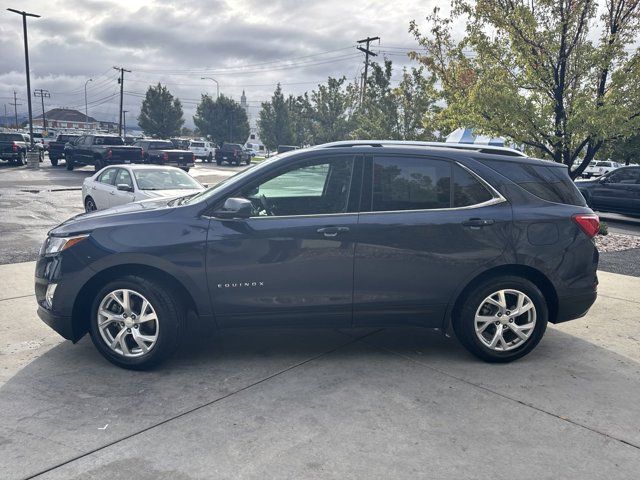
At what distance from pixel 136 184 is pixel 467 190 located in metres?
7.06

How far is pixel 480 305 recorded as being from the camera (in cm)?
409

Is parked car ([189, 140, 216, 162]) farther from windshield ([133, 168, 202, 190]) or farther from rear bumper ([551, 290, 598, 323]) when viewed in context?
rear bumper ([551, 290, 598, 323])

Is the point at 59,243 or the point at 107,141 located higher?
the point at 107,141

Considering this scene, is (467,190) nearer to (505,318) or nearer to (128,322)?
(505,318)

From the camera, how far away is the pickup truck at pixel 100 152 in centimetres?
2364

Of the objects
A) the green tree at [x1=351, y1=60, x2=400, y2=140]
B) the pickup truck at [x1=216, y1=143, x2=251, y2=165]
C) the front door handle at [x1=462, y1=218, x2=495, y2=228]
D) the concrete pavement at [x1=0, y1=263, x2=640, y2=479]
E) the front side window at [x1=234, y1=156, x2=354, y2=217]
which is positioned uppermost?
the green tree at [x1=351, y1=60, x2=400, y2=140]

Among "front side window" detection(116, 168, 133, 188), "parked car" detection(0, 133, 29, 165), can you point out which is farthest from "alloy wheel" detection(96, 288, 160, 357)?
"parked car" detection(0, 133, 29, 165)

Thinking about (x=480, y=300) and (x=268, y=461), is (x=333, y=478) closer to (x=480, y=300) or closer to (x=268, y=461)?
(x=268, y=461)

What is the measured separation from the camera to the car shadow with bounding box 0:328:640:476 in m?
3.12

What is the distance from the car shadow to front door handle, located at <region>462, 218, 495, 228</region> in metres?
1.14

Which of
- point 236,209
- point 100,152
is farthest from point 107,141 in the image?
point 236,209

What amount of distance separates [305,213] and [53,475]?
2323 millimetres

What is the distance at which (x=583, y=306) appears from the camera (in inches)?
168

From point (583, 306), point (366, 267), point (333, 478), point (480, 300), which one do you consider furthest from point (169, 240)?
point (583, 306)
